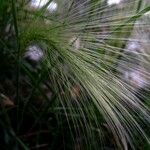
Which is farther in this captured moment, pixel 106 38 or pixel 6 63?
pixel 6 63

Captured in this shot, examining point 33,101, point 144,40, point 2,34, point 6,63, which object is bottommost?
point 33,101

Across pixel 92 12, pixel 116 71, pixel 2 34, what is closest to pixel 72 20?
pixel 92 12

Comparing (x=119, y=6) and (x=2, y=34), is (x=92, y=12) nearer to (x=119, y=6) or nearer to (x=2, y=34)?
(x=119, y=6)

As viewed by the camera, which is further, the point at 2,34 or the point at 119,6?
the point at 2,34

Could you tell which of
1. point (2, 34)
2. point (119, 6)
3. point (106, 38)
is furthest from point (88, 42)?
point (2, 34)

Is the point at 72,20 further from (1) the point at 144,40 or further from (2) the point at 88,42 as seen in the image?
(1) the point at 144,40

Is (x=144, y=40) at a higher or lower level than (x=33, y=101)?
higher

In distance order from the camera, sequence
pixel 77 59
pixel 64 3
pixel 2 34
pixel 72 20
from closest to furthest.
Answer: pixel 77 59
pixel 72 20
pixel 64 3
pixel 2 34

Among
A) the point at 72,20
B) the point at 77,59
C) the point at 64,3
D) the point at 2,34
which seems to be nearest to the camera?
the point at 77,59

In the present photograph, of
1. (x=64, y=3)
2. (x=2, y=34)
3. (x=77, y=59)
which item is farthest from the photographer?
(x=2, y=34)
